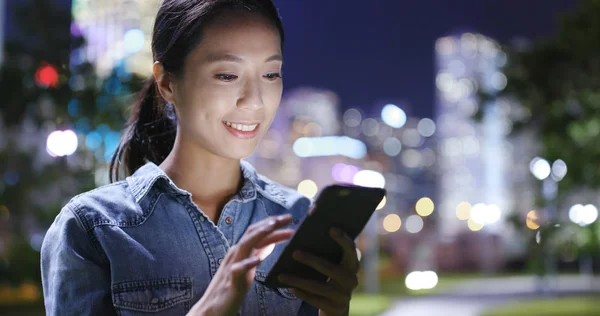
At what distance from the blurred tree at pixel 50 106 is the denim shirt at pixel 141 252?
645cm

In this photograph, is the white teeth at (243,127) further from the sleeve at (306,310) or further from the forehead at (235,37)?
the sleeve at (306,310)

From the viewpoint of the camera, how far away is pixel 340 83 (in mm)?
58062

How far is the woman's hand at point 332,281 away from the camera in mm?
1458

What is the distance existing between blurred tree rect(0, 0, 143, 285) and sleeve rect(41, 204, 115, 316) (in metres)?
6.53

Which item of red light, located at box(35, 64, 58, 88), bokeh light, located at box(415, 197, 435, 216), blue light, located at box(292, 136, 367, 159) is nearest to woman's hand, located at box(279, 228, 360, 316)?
red light, located at box(35, 64, 58, 88)

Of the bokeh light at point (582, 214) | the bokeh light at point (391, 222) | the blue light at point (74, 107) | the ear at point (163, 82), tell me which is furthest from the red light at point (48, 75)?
the bokeh light at point (391, 222)

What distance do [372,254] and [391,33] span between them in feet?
81.4

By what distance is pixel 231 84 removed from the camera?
1.72 meters

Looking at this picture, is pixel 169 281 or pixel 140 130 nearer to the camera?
pixel 169 281

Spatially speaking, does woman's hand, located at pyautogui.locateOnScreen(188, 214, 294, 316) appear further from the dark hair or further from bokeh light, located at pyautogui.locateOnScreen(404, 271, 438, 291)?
bokeh light, located at pyautogui.locateOnScreen(404, 271, 438, 291)

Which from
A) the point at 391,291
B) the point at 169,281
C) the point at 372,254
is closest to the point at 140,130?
the point at 169,281

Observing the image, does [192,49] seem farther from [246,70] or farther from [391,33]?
[391,33]

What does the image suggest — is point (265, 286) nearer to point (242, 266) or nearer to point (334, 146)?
point (242, 266)

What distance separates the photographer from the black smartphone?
140 centimetres
